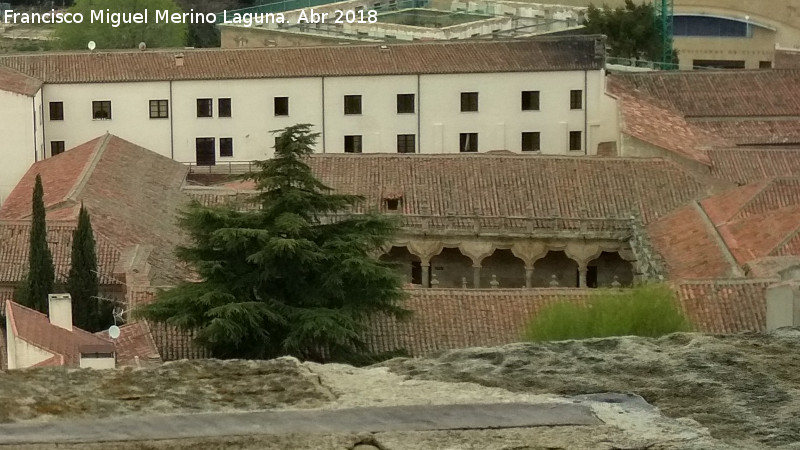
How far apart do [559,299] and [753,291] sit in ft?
11.5

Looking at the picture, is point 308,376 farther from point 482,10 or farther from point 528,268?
point 482,10

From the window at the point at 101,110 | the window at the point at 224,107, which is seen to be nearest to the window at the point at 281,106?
the window at the point at 224,107

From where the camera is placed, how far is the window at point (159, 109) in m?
62.5

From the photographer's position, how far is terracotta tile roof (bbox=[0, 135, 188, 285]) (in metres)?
45.4

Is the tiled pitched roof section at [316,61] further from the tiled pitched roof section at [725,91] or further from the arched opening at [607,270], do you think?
the arched opening at [607,270]

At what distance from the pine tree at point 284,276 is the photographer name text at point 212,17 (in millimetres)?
42748

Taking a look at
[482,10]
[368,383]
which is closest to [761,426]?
[368,383]

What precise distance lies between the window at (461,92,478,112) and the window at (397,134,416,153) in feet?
6.20

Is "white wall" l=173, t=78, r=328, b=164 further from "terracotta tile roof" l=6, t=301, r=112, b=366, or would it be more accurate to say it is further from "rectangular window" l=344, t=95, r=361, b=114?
"terracotta tile roof" l=6, t=301, r=112, b=366

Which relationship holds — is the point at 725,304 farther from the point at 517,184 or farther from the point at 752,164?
the point at 752,164

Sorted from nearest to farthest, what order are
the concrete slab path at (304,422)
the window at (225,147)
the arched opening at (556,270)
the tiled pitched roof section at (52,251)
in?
1. the concrete slab path at (304,422)
2. the tiled pitched roof section at (52,251)
3. the arched opening at (556,270)
4. the window at (225,147)

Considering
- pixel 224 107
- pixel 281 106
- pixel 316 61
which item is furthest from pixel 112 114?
pixel 316 61

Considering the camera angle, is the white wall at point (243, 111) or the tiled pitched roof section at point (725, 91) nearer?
the white wall at point (243, 111)

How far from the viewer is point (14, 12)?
4574 inches
